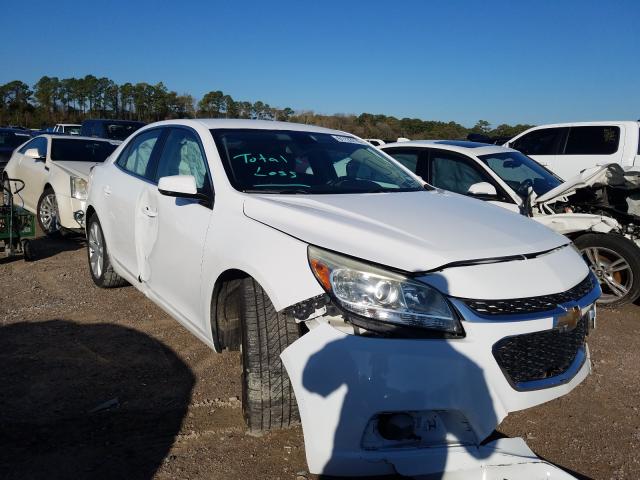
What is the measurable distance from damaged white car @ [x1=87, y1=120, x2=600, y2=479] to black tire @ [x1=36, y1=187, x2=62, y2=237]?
4.91m

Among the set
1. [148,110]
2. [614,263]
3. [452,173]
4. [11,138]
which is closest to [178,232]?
[452,173]

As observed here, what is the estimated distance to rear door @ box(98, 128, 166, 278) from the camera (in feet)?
13.8

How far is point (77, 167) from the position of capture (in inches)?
307

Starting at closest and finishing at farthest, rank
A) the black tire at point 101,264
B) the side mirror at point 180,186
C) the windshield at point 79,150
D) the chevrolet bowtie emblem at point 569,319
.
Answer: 1. the chevrolet bowtie emblem at point 569,319
2. the side mirror at point 180,186
3. the black tire at point 101,264
4. the windshield at point 79,150

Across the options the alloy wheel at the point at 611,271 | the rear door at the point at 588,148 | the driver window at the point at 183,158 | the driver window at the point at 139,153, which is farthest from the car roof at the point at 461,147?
the rear door at the point at 588,148

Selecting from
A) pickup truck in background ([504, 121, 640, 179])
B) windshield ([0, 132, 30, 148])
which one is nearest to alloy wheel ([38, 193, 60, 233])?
pickup truck in background ([504, 121, 640, 179])

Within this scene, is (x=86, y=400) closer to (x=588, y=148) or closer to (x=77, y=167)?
(x=77, y=167)

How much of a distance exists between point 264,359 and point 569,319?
140 centimetres

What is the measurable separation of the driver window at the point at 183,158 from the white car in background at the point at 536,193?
98.9 inches

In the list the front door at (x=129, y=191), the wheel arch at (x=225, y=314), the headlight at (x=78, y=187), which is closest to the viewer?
the wheel arch at (x=225, y=314)

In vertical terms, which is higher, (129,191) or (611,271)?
(129,191)

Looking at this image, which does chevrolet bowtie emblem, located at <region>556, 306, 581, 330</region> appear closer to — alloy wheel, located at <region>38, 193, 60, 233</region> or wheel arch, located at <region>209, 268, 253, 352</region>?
wheel arch, located at <region>209, 268, 253, 352</region>

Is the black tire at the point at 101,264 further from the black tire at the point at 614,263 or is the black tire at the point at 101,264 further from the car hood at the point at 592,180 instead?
the black tire at the point at 614,263

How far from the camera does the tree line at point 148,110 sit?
40656mm
